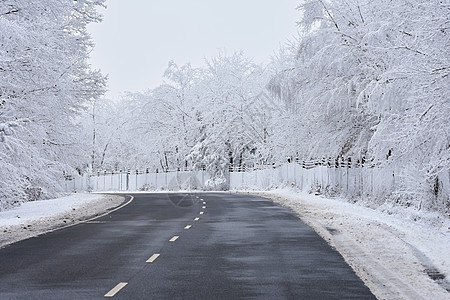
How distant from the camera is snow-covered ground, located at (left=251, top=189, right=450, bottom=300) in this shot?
35.3ft

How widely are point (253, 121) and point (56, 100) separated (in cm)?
4072

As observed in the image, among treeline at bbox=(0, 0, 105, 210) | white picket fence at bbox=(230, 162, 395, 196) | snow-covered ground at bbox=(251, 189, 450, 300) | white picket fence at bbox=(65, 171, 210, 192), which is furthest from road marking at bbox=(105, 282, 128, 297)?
white picket fence at bbox=(65, 171, 210, 192)

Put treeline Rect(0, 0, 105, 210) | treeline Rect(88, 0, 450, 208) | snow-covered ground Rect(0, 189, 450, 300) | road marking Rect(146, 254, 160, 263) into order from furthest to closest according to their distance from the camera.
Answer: treeline Rect(0, 0, 105, 210) < treeline Rect(88, 0, 450, 208) < road marking Rect(146, 254, 160, 263) < snow-covered ground Rect(0, 189, 450, 300)

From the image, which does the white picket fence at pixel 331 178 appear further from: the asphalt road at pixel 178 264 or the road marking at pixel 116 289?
the road marking at pixel 116 289

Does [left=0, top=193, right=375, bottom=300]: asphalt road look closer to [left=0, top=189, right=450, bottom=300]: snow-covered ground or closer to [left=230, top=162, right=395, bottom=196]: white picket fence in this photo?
[left=0, top=189, right=450, bottom=300]: snow-covered ground

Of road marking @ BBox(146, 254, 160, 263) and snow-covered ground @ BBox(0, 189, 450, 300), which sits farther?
road marking @ BBox(146, 254, 160, 263)

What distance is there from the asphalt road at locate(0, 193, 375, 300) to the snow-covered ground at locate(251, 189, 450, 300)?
1.35ft

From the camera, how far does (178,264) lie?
13430 millimetres

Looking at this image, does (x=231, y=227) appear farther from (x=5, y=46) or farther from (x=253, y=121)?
(x=253, y=121)

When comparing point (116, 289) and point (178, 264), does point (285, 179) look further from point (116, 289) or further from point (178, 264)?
point (116, 289)

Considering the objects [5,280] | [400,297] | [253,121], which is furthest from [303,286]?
[253,121]

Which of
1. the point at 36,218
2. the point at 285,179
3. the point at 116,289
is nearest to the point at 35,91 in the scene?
the point at 36,218

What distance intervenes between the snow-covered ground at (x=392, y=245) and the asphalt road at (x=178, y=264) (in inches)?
16.2

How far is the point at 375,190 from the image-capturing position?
1210 inches
